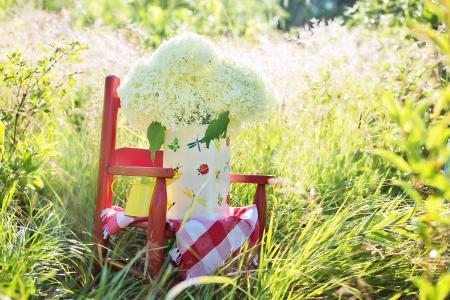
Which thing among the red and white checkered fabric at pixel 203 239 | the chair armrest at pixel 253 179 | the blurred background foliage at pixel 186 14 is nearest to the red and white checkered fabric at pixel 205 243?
the red and white checkered fabric at pixel 203 239

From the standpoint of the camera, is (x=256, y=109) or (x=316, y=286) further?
(x=256, y=109)

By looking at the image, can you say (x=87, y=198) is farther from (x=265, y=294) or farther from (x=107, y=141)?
(x=265, y=294)

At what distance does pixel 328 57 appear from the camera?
381 cm

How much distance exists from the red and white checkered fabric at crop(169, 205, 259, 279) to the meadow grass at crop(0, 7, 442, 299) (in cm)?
6

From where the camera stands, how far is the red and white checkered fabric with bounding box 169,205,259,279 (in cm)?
232

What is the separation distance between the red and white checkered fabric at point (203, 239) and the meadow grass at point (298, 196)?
6cm

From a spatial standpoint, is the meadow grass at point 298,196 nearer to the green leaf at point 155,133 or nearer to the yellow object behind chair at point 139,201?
the yellow object behind chair at point 139,201

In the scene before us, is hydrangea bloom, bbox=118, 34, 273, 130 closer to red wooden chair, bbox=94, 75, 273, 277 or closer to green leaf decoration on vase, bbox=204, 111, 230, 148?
green leaf decoration on vase, bbox=204, 111, 230, 148

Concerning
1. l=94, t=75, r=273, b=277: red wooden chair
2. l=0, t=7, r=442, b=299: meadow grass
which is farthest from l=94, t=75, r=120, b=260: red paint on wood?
l=0, t=7, r=442, b=299: meadow grass

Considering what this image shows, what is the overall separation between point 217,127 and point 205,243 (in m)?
0.40

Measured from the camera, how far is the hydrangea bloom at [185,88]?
92.1 inches

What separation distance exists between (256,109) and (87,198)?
3.44 ft

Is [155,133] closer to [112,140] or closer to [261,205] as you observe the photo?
[112,140]

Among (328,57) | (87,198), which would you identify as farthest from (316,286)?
(328,57)
